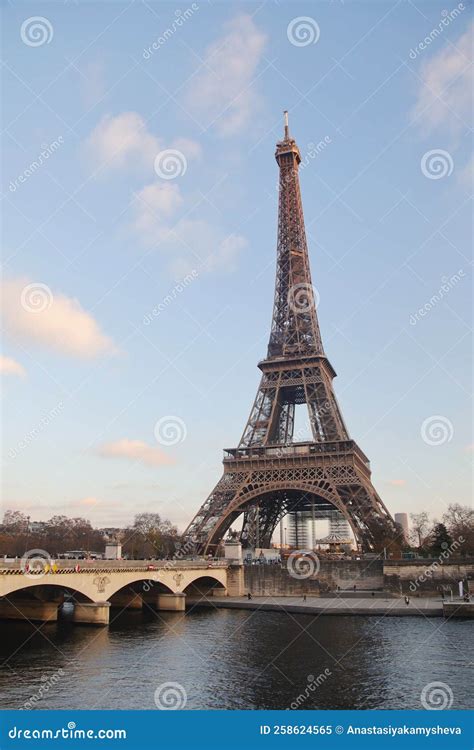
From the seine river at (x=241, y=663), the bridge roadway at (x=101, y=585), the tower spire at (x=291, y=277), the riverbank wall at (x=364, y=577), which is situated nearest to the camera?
the seine river at (x=241, y=663)

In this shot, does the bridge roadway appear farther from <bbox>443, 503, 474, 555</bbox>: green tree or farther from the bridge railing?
<bbox>443, 503, 474, 555</bbox>: green tree

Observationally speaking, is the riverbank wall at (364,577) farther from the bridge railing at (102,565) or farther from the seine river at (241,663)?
the seine river at (241,663)

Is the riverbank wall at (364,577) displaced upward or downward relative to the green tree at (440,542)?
downward

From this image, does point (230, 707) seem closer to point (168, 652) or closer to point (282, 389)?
point (168, 652)

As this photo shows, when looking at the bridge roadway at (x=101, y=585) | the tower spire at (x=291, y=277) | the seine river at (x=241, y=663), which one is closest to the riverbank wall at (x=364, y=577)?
the bridge roadway at (x=101, y=585)

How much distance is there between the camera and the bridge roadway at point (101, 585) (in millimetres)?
31172

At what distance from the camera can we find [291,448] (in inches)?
2603

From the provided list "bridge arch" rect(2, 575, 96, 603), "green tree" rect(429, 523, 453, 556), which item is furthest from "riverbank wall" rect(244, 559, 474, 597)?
"bridge arch" rect(2, 575, 96, 603)

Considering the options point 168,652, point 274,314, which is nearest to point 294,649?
point 168,652

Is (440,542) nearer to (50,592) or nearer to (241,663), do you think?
(50,592)

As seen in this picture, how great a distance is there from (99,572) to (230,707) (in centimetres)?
2004

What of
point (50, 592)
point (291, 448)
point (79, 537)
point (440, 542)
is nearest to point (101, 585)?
point (50, 592)

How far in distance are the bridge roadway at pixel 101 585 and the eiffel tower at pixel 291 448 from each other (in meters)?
5.22

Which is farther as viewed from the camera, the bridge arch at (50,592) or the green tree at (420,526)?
the green tree at (420,526)
